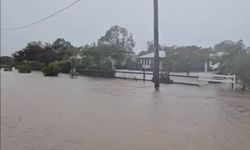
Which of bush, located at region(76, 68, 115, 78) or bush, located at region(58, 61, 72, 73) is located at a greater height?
bush, located at region(58, 61, 72, 73)

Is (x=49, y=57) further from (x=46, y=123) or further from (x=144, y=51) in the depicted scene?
(x=46, y=123)

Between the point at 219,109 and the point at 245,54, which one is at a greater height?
the point at 245,54

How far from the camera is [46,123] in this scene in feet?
36.3

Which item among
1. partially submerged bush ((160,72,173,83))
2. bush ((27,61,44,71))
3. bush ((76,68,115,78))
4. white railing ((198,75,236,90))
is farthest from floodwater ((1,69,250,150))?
bush ((27,61,44,71))

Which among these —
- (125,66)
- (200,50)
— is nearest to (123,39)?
(125,66)

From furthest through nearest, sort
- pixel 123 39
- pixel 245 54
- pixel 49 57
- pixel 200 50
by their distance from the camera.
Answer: pixel 123 39 → pixel 49 57 → pixel 200 50 → pixel 245 54

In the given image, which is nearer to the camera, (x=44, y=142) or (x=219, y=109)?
(x=44, y=142)

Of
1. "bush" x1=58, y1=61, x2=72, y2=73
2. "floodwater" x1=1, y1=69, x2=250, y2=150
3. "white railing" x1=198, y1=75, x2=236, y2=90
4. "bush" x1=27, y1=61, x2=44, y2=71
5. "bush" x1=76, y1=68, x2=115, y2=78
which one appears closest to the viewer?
"floodwater" x1=1, y1=69, x2=250, y2=150

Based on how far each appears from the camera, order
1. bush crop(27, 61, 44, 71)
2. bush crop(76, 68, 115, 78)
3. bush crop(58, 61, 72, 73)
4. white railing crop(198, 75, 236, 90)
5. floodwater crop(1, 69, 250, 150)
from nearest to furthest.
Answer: floodwater crop(1, 69, 250, 150), white railing crop(198, 75, 236, 90), bush crop(76, 68, 115, 78), bush crop(58, 61, 72, 73), bush crop(27, 61, 44, 71)

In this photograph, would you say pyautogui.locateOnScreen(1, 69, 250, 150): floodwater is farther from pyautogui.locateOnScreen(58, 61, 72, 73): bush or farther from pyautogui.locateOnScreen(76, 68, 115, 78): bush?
pyautogui.locateOnScreen(58, 61, 72, 73): bush

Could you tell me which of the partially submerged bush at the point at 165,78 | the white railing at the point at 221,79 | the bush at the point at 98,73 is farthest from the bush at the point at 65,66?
the white railing at the point at 221,79

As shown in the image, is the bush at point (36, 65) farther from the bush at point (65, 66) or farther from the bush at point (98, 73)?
the bush at point (98, 73)

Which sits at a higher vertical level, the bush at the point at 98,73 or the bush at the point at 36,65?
the bush at the point at 36,65

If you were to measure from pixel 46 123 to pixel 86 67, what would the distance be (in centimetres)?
3578
